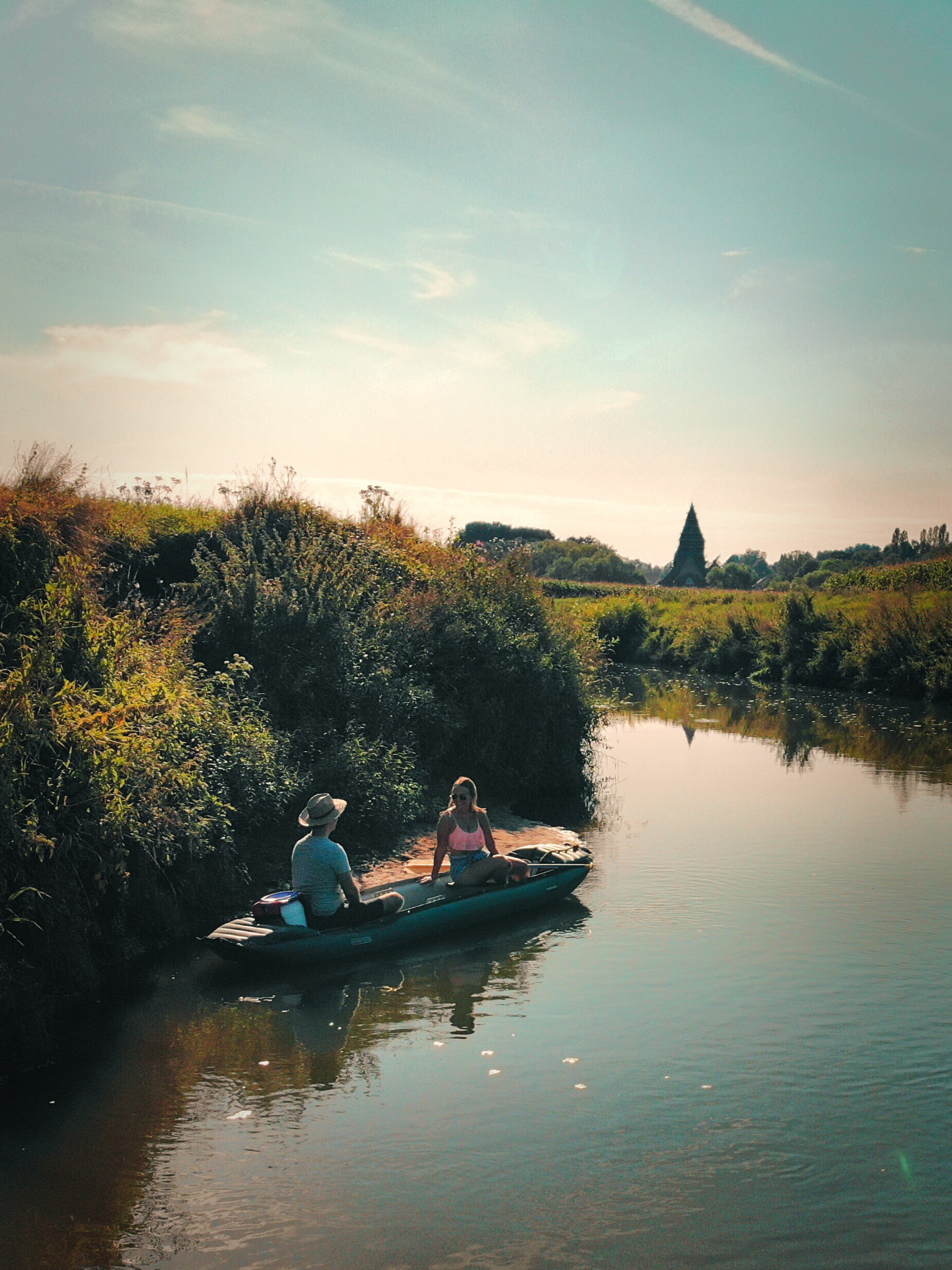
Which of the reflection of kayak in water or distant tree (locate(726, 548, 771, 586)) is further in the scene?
distant tree (locate(726, 548, 771, 586))

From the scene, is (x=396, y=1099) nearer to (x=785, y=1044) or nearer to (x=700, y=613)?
(x=785, y=1044)

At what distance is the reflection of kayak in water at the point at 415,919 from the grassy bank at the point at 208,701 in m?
1.01

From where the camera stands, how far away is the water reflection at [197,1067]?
557 centimetres

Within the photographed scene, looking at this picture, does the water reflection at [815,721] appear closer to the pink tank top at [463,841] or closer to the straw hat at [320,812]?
the pink tank top at [463,841]

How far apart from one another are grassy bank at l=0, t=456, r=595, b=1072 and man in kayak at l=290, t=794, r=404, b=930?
2.92 ft

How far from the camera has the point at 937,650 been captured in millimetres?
31922

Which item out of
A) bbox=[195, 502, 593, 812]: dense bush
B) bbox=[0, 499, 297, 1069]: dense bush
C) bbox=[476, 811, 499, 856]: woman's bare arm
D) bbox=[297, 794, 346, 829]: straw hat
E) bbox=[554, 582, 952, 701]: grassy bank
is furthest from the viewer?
bbox=[554, 582, 952, 701]: grassy bank

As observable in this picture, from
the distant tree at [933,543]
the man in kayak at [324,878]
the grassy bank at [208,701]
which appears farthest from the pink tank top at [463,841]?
the distant tree at [933,543]

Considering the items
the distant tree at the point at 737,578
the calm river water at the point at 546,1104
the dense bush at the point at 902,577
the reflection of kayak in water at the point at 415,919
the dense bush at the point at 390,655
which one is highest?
the distant tree at the point at 737,578

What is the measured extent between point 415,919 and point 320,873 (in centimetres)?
106

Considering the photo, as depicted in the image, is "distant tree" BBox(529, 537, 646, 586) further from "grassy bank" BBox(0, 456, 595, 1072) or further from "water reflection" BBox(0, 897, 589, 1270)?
"water reflection" BBox(0, 897, 589, 1270)

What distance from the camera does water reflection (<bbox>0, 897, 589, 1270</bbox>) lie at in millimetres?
5566

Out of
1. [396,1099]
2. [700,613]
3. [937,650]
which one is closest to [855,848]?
[396,1099]

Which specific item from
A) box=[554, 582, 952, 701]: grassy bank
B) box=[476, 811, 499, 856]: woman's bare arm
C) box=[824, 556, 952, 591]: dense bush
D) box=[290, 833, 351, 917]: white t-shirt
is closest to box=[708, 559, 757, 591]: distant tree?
box=[554, 582, 952, 701]: grassy bank
